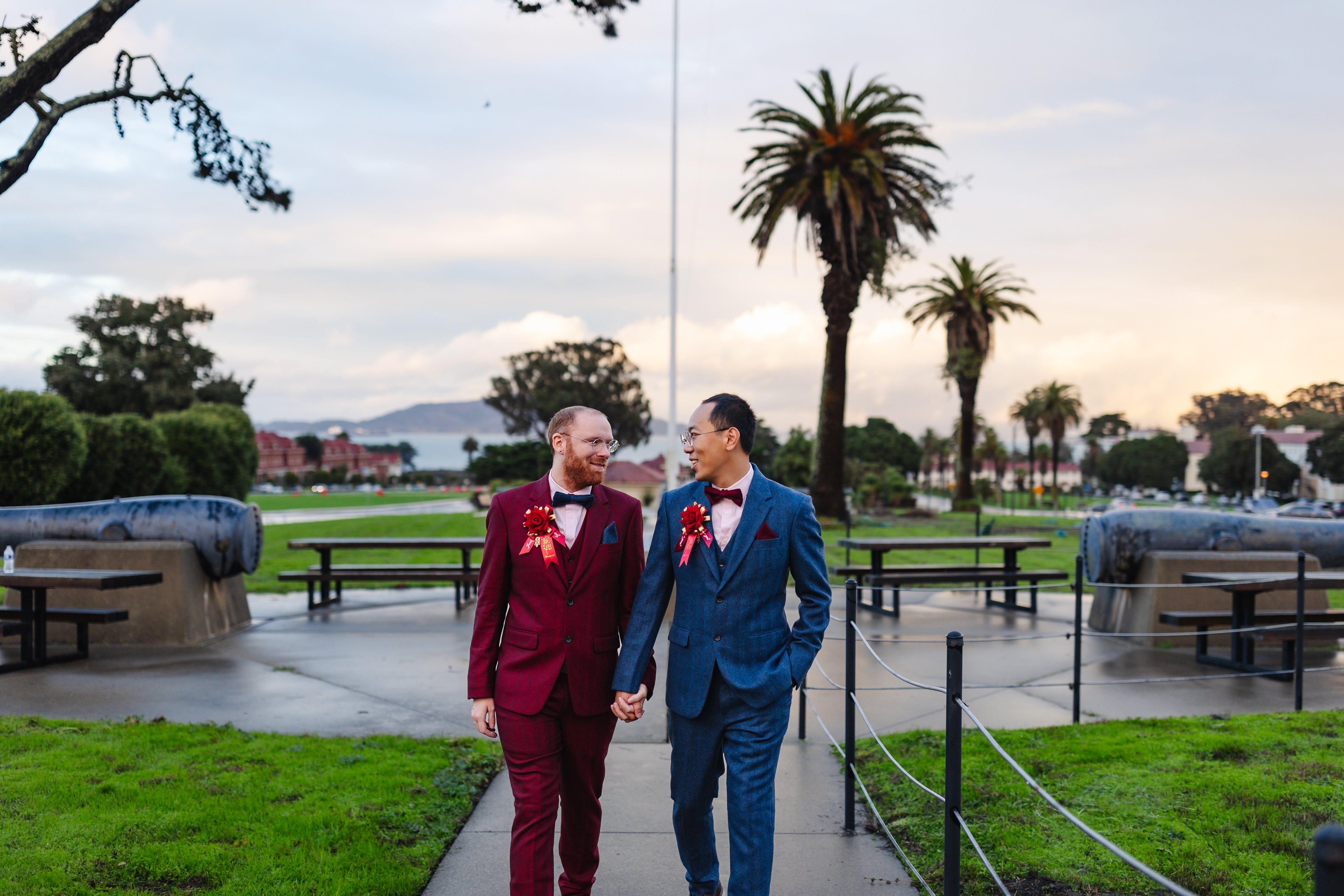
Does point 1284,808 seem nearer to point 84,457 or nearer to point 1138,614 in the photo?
point 1138,614

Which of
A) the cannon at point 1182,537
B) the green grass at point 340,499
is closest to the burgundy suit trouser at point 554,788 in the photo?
the cannon at point 1182,537

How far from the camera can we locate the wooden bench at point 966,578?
11.4 meters

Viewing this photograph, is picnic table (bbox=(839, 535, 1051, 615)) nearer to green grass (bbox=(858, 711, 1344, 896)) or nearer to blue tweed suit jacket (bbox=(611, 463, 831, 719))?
green grass (bbox=(858, 711, 1344, 896))

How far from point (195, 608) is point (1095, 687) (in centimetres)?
832

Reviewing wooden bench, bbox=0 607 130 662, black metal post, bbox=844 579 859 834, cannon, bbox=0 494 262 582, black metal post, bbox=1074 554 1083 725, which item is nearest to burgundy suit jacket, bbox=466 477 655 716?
black metal post, bbox=844 579 859 834

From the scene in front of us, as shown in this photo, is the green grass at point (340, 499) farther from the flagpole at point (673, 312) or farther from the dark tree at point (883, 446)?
the dark tree at point (883, 446)

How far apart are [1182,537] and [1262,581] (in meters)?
2.30

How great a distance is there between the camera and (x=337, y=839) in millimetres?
4297

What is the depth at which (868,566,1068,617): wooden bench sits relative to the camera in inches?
451

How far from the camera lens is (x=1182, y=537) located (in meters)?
10.3

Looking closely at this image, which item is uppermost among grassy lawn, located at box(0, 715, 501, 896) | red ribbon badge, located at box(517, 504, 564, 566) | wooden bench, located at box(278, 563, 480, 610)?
red ribbon badge, located at box(517, 504, 564, 566)

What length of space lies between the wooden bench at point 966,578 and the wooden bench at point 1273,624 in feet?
6.42

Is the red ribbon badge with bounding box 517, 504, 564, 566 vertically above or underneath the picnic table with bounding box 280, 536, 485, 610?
above

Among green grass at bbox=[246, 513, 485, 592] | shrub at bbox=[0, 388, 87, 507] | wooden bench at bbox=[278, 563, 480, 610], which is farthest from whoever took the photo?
shrub at bbox=[0, 388, 87, 507]
